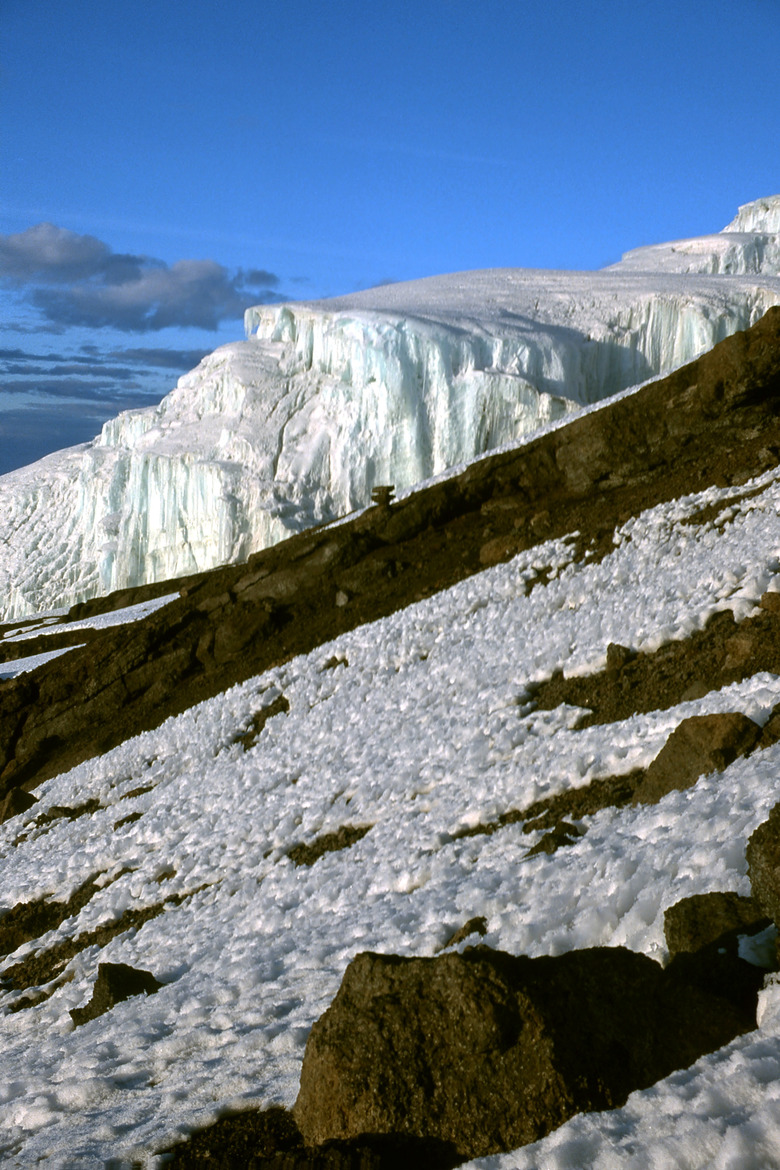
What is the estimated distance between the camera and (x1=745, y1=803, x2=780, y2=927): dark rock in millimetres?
4168

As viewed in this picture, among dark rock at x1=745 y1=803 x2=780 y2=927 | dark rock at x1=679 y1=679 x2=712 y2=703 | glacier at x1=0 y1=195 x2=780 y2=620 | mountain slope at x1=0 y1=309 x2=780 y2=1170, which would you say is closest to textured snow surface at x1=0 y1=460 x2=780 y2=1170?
mountain slope at x1=0 y1=309 x2=780 y2=1170

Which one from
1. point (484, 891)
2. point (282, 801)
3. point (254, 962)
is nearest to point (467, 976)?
Result: point (484, 891)

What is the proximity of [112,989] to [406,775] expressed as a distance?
3886 mm

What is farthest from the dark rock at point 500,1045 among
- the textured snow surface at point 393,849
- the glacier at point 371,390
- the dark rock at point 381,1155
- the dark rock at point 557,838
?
the glacier at point 371,390

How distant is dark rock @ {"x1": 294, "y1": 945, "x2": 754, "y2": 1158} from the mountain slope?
0.14 m

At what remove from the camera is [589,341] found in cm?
4319

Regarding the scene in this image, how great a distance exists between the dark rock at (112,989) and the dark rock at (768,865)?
5.44 meters

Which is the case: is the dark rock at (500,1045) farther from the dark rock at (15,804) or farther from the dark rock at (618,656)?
the dark rock at (15,804)

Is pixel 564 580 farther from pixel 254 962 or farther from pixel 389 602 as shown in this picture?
pixel 254 962

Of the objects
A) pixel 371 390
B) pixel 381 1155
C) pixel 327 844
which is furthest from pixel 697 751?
pixel 371 390

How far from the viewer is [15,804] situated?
18297 mm

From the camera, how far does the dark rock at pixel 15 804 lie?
713 inches

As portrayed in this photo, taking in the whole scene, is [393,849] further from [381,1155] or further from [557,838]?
[381,1155]

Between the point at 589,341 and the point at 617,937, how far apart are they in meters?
40.8
